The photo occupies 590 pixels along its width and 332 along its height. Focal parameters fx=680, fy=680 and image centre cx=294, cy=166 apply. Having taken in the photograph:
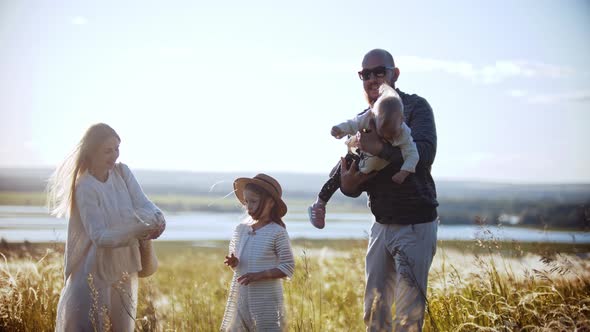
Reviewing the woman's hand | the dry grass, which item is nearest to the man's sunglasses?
the dry grass

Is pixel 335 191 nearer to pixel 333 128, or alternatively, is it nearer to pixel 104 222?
pixel 333 128

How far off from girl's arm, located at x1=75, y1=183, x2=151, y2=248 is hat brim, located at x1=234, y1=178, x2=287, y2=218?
0.91 meters

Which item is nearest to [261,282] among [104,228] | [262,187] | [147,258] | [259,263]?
[259,263]

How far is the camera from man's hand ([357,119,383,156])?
4.71 meters

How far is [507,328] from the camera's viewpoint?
506 centimetres

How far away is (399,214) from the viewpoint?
4930 millimetres

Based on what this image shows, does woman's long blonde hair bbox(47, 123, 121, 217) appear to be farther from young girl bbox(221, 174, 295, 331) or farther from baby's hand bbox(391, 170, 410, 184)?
baby's hand bbox(391, 170, 410, 184)

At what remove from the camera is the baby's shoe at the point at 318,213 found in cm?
507

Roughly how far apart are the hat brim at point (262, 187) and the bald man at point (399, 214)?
875mm

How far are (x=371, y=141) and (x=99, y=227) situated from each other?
232 centimetres

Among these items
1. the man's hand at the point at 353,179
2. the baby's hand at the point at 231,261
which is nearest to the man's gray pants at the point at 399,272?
the man's hand at the point at 353,179

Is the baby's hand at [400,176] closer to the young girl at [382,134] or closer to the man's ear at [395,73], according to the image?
the young girl at [382,134]

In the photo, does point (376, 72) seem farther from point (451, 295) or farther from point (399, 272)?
point (451, 295)

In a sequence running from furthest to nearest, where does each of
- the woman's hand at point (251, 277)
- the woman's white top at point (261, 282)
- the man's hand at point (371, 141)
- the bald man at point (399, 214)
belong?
Result: the woman's white top at point (261, 282) < the woman's hand at point (251, 277) < the bald man at point (399, 214) < the man's hand at point (371, 141)
